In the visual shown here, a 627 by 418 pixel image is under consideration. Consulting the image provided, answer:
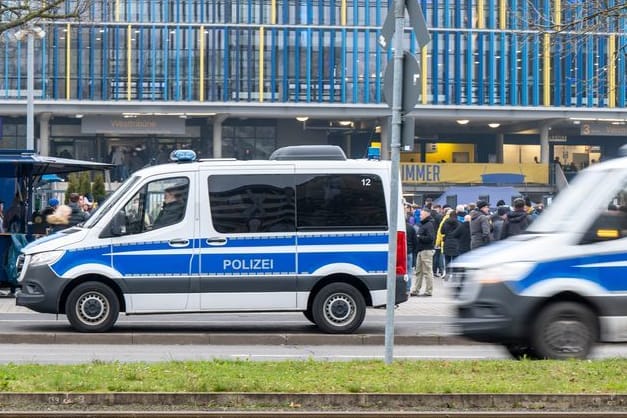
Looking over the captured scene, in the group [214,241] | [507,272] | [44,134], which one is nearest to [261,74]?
[44,134]

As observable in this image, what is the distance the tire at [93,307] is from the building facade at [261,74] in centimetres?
4596

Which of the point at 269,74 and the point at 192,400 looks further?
the point at 269,74

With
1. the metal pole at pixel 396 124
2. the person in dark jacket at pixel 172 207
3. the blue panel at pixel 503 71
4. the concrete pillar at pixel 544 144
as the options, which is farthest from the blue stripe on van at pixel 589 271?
the concrete pillar at pixel 544 144

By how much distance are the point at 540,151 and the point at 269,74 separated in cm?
1726

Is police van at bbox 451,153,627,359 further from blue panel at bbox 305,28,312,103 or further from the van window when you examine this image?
blue panel at bbox 305,28,312,103

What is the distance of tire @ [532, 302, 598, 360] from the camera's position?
11930 millimetres

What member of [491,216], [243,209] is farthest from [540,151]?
[243,209]

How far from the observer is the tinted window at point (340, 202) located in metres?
15.8

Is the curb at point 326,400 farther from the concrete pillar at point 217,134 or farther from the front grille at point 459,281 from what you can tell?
the concrete pillar at point 217,134

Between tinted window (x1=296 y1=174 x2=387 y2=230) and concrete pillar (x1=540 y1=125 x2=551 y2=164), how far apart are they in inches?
2040

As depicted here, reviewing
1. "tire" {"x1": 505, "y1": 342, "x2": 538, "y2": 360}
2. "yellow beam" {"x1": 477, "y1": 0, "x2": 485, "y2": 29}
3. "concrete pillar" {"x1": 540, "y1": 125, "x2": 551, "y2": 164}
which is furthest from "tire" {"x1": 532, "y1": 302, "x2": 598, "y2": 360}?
"concrete pillar" {"x1": 540, "y1": 125, "x2": 551, "y2": 164}

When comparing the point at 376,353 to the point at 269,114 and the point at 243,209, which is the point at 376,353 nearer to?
the point at 243,209

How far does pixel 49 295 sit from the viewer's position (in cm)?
1537

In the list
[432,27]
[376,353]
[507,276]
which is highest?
[432,27]
